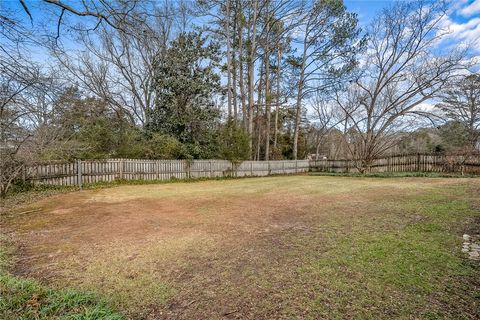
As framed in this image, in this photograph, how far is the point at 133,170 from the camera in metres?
11.2

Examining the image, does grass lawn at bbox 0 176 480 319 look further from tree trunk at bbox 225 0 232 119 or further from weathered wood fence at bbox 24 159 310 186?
tree trunk at bbox 225 0 232 119

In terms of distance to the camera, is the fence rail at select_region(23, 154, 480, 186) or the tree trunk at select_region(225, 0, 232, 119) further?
the tree trunk at select_region(225, 0, 232, 119)

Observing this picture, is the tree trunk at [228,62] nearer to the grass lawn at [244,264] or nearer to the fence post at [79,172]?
the fence post at [79,172]

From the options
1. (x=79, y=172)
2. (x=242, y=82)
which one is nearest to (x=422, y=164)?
(x=242, y=82)

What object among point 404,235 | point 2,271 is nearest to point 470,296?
point 404,235

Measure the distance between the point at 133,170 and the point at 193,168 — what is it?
10.3ft

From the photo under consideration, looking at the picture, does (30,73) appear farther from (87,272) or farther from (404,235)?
(404,235)

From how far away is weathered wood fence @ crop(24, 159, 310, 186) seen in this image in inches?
351

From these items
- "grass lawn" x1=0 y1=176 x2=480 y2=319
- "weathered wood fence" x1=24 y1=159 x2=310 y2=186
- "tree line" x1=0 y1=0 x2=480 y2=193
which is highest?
"tree line" x1=0 y1=0 x2=480 y2=193

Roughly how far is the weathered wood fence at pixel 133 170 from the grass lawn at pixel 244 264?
12.7ft

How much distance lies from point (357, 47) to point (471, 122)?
10.2 metres

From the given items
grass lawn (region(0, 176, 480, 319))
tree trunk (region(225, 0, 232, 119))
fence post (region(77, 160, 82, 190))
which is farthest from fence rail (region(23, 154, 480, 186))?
grass lawn (region(0, 176, 480, 319))

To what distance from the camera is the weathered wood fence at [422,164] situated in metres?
12.1

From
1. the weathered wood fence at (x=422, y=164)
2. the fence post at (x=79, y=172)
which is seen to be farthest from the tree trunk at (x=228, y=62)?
the weathered wood fence at (x=422, y=164)
